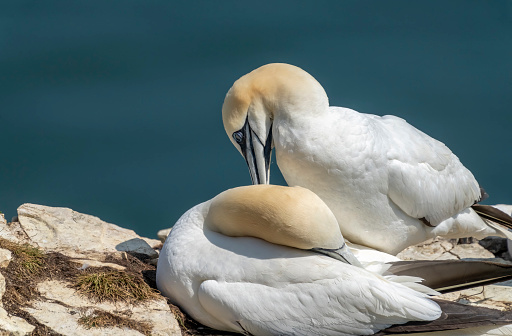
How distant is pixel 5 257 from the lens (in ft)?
17.2

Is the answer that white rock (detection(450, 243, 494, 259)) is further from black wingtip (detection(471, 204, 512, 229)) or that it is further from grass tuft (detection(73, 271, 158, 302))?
grass tuft (detection(73, 271, 158, 302))

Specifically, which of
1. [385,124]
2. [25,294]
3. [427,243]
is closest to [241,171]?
[427,243]

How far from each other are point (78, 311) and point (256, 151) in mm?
1694

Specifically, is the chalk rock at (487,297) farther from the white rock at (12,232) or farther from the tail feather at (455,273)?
the white rock at (12,232)

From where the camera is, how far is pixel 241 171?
9562 millimetres

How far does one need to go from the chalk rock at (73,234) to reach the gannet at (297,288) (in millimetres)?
1091

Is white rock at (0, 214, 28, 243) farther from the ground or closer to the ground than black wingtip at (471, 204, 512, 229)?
closer to the ground

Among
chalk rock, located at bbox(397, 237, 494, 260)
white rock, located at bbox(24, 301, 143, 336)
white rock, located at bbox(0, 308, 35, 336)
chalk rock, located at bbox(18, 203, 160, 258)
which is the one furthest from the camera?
chalk rock, located at bbox(397, 237, 494, 260)

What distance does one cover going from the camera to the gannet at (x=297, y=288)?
16.5 feet

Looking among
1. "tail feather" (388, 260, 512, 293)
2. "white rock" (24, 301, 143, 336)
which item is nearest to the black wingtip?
"tail feather" (388, 260, 512, 293)

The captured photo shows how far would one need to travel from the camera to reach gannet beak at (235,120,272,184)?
5.95 metres

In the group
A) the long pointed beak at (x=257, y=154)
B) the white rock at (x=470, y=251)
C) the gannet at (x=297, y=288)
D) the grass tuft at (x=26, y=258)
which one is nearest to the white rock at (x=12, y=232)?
the grass tuft at (x=26, y=258)

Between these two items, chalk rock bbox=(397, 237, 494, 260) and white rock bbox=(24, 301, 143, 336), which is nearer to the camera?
white rock bbox=(24, 301, 143, 336)

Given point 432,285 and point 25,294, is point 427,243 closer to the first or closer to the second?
point 432,285
